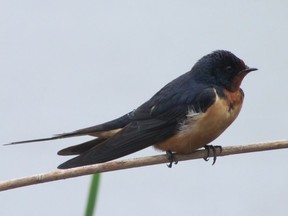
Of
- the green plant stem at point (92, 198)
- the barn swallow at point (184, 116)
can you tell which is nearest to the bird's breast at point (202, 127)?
the barn swallow at point (184, 116)

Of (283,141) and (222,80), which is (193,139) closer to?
(222,80)

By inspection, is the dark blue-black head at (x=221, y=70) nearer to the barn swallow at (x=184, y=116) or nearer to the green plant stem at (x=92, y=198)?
the barn swallow at (x=184, y=116)

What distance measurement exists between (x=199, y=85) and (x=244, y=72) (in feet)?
0.35

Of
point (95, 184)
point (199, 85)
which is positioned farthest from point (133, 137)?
point (95, 184)

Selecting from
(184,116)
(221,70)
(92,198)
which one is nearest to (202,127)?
(184,116)

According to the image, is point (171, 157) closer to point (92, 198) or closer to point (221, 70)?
point (221, 70)

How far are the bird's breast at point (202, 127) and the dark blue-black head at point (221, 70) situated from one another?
76 mm

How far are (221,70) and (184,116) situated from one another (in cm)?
15

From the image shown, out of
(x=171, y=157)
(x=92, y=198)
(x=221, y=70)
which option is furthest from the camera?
(x=221, y=70)

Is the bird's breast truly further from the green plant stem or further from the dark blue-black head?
the green plant stem

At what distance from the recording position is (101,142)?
1.43m

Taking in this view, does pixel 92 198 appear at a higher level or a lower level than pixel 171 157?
higher

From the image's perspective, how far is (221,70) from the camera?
1.53m

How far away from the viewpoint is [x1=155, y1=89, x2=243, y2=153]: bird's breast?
4.68 ft
